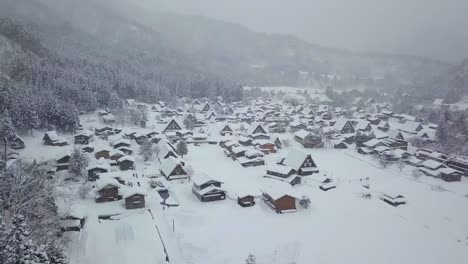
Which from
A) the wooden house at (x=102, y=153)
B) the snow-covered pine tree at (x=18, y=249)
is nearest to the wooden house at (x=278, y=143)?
the wooden house at (x=102, y=153)

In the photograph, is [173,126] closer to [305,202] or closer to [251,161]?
[251,161]

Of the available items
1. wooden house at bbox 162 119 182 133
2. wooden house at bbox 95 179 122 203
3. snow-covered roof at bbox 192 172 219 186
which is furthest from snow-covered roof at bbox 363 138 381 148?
wooden house at bbox 95 179 122 203

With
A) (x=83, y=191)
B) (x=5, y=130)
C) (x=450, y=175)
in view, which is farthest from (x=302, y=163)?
(x=5, y=130)

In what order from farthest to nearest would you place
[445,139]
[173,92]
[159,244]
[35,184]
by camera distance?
[173,92]
[445,139]
[159,244]
[35,184]

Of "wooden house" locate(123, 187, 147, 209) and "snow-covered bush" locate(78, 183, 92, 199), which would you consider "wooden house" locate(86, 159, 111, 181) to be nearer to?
"snow-covered bush" locate(78, 183, 92, 199)

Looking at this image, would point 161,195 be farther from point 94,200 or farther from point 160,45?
point 160,45

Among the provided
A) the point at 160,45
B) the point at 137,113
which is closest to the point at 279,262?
the point at 137,113

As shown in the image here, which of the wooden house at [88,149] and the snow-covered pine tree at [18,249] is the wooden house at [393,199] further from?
the wooden house at [88,149]
